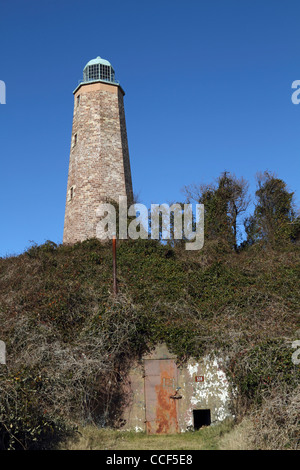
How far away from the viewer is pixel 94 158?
25766mm

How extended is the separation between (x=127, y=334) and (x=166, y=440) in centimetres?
289

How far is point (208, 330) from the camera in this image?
1221cm

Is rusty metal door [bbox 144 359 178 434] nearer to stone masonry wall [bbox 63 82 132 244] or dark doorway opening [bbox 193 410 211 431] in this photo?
dark doorway opening [bbox 193 410 211 431]

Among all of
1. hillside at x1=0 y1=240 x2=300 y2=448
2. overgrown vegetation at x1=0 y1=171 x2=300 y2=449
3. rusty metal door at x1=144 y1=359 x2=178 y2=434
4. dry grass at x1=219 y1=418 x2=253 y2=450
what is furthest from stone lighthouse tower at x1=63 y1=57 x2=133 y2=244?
dry grass at x1=219 y1=418 x2=253 y2=450

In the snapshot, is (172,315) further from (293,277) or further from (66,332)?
(293,277)

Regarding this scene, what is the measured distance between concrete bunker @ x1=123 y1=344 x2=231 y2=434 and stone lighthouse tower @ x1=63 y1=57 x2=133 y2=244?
44.5 ft

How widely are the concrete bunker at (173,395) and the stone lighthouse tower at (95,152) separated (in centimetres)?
1355

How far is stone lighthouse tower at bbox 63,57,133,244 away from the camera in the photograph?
83.1ft

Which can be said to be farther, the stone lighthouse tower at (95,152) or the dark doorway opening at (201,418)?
the stone lighthouse tower at (95,152)

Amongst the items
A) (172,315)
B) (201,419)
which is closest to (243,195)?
(172,315)

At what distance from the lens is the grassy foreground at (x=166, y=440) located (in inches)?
361

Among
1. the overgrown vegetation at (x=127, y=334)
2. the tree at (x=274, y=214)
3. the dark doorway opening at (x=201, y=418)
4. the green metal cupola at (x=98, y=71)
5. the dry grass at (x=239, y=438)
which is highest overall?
the green metal cupola at (x=98, y=71)

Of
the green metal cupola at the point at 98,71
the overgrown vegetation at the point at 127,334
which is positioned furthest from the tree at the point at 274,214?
the green metal cupola at the point at 98,71

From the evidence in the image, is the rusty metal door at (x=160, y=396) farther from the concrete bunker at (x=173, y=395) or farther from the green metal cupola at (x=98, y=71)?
the green metal cupola at (x=98, y=71)
